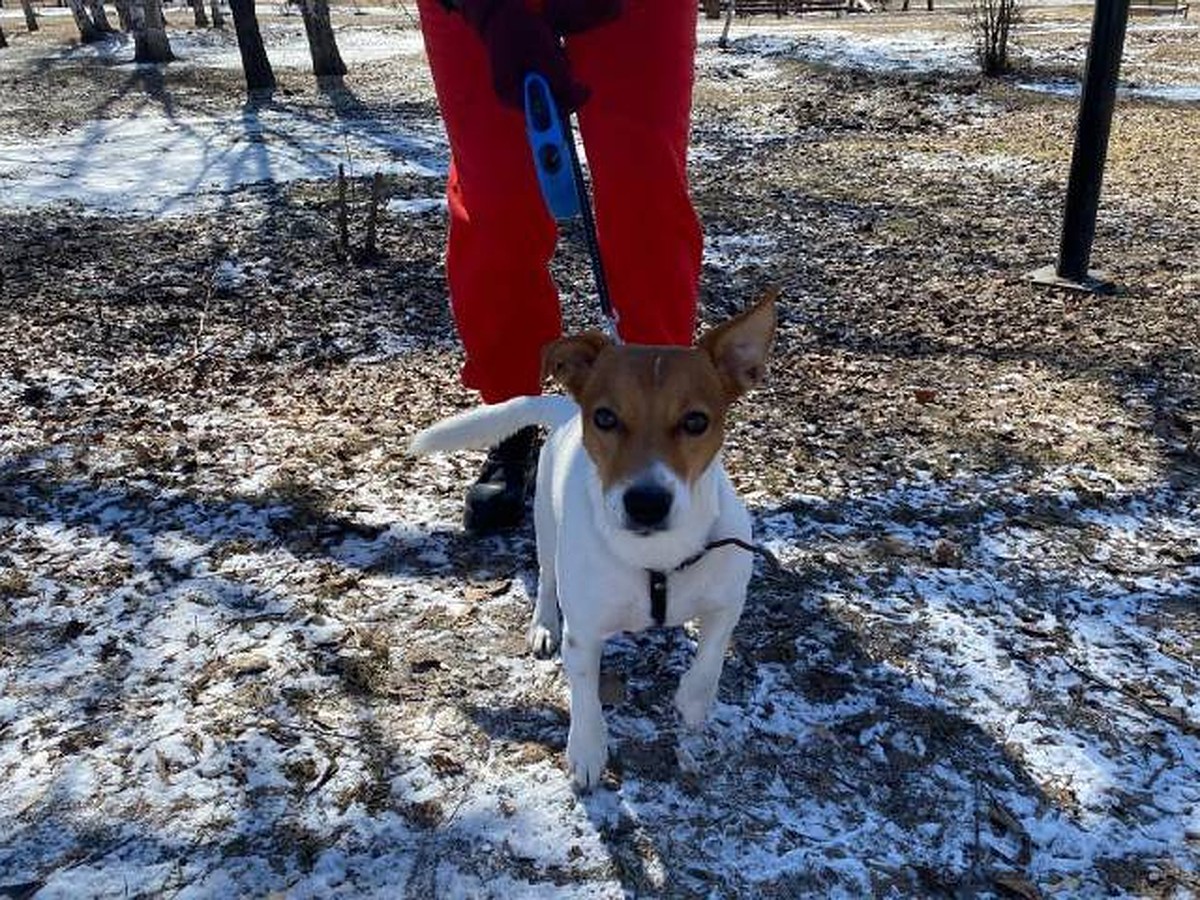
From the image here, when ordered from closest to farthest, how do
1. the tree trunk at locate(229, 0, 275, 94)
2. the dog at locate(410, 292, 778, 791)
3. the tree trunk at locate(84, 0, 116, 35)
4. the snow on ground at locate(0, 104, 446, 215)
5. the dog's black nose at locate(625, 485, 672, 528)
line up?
the dog's black nose at locate(625, 485, 672, 528) < the dog at locate(410, 292, 778, 791) < the snow on ground at locate(0, 104, 446, 215) < the tree trunk at locate(229, 0, 275, 94) < the tree trunk at locate(84, 0, 116, 35)

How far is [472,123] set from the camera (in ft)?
10.3

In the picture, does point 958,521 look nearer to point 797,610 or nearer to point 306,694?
point 797,610

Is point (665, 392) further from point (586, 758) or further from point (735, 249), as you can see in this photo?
point (735, 249)

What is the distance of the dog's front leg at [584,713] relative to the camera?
237 centimetres

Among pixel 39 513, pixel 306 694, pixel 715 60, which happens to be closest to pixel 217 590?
pixel 306 694

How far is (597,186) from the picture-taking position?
124 inches

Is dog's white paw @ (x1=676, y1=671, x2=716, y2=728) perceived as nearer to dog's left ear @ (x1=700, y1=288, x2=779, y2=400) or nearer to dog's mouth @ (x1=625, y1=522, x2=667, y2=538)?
dog's mouth @ (x1=625, y1=522, x2=667, y2=538)

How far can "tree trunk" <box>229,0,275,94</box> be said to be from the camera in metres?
14.1

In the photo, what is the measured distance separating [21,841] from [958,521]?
9.38 ft

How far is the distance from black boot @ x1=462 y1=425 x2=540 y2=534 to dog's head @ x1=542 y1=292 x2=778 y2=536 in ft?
3.18

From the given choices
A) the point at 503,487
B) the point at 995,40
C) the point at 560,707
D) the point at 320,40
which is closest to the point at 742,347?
the point at 560,707

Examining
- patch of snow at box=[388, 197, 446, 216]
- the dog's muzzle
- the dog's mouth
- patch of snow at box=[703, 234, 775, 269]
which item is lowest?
patch of snow at box=[703, 234, 775, 269]

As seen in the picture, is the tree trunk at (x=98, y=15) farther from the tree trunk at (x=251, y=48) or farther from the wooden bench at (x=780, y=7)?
the wooden bench at (x=780, y=7)

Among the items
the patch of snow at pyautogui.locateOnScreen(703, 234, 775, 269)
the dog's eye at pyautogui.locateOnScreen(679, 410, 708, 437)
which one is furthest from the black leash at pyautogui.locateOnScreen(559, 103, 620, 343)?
the patch of snow at pyautogui.locateOnScreen(703, 234, 775, 269)
